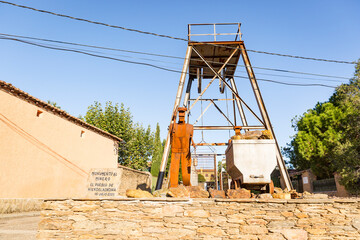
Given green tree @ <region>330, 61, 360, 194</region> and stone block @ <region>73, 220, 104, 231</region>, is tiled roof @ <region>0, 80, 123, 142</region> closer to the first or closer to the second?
stone block @ <region>73, 220, 104, 231</region>

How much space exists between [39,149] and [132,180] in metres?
6.61

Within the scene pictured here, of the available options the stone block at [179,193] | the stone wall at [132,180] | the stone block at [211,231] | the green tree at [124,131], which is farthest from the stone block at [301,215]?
the green tree at [124,131]

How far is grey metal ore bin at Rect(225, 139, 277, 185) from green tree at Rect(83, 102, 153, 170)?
17.0 m

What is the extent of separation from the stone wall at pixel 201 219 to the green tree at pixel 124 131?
1678 cm

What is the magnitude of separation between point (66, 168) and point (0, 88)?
215 inches

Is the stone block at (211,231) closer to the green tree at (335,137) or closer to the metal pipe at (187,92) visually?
the metal pipe at (187,92)

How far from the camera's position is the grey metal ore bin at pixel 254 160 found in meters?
5.77

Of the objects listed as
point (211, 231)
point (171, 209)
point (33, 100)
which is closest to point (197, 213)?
point (211, 231)

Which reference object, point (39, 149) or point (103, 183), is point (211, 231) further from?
point (39, 149)

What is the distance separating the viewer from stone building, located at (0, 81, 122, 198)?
10.5m

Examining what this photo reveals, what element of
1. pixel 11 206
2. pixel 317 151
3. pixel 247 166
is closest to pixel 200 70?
pixel 247 166

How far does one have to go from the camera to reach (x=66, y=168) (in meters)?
13.6

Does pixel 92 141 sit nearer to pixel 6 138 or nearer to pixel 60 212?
pixel 6 138

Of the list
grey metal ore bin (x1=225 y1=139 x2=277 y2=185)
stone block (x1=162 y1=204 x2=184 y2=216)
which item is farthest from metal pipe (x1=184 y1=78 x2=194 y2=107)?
stone block (x1=162 y1=204 x2=184 y2=216)
